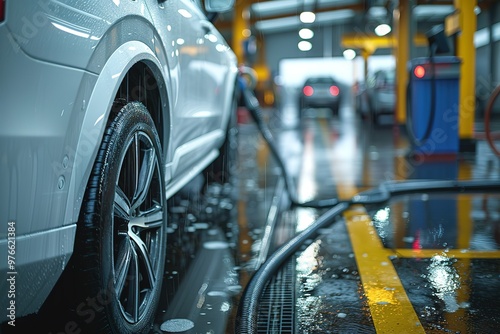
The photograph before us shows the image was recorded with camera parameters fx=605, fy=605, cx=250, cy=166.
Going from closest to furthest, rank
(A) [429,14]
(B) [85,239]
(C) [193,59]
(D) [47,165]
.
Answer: (D) [47,165] → (B) [85,239] → (C) [193,59] → (A) [429,14]

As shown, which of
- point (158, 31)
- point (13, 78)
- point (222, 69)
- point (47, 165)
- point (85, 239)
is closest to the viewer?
point (13, 78)

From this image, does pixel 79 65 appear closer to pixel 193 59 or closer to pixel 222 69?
pixel 193 59

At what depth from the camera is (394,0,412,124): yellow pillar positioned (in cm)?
1402

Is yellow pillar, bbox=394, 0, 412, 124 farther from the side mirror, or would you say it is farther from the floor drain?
the floor drain

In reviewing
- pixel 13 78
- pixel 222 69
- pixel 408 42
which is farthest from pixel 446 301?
pixel 408 42

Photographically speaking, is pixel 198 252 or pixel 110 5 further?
pixel 198 252

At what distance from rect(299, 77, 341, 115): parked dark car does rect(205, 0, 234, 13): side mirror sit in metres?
17.9

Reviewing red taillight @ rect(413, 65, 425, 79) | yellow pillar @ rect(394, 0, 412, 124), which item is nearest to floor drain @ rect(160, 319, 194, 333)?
red taillight @ rect(413, 65, 425, 79)

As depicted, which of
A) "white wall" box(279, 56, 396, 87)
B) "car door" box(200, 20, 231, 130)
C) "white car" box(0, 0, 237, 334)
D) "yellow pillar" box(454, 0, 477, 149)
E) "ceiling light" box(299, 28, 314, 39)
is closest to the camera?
"white car" box(0, 0, 237, 334)

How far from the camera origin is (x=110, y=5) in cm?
178

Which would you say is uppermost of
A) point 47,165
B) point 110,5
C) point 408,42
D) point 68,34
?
point 408,42

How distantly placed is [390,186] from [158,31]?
3327mm

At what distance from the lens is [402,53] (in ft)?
47.9

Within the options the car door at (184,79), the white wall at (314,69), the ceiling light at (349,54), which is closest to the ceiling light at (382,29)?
the white wall at (314,69)
